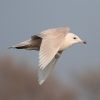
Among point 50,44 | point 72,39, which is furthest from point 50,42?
point 72,39

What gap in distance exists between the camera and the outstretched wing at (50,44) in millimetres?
6137

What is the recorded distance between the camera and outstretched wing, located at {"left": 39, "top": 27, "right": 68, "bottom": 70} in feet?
20.1

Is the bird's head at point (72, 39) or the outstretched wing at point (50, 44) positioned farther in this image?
the bird's head at point (72, 39)

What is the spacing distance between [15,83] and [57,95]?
118 cm

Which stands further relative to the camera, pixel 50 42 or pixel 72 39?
pixel 72 39

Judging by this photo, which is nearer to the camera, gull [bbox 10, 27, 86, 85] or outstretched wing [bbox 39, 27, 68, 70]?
outstretched wing [bbox 39, 27, 68, 70]

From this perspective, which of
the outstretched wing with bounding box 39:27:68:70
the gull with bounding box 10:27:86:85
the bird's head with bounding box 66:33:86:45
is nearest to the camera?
the outstretched wing with bounding box 39:27:68:70

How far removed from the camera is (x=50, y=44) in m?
6.55

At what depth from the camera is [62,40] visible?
22.1ft

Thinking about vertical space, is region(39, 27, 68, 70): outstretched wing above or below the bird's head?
above

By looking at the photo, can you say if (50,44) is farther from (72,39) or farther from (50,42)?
(72,39)
